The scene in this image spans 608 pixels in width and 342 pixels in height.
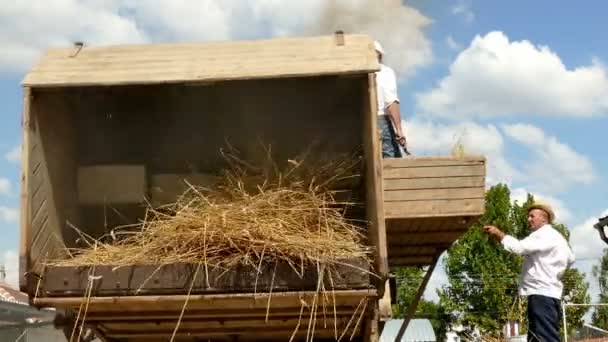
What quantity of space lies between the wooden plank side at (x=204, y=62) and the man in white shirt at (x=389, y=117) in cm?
87

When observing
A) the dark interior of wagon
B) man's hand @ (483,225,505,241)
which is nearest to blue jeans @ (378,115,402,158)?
the dark interior of wagon

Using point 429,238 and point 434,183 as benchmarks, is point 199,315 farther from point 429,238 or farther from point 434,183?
point 429,238

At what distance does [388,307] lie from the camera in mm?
5461

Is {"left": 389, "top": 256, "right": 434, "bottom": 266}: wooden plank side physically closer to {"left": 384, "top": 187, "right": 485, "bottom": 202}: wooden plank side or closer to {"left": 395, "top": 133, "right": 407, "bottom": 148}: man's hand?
{"left": 395, "top": 133, "right": 407, "bottom": 148}: man's hand

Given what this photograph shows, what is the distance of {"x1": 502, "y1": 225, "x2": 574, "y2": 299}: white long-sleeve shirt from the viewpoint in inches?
211

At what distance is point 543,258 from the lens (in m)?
5.39

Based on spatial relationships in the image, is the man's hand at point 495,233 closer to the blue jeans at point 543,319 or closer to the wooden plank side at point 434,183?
the blue jeans at point 543,319

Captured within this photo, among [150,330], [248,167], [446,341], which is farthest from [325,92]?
[446,341]

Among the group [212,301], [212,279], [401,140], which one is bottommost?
[212,301]

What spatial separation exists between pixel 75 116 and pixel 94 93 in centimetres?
19

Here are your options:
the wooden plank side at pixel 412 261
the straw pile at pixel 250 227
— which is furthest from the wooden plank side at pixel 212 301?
the wooden plank side at pixel 412 261

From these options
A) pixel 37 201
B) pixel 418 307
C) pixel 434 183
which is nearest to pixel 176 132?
pixel 37 201

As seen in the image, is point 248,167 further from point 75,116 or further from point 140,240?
point 75,116

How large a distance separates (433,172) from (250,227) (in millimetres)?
1280
